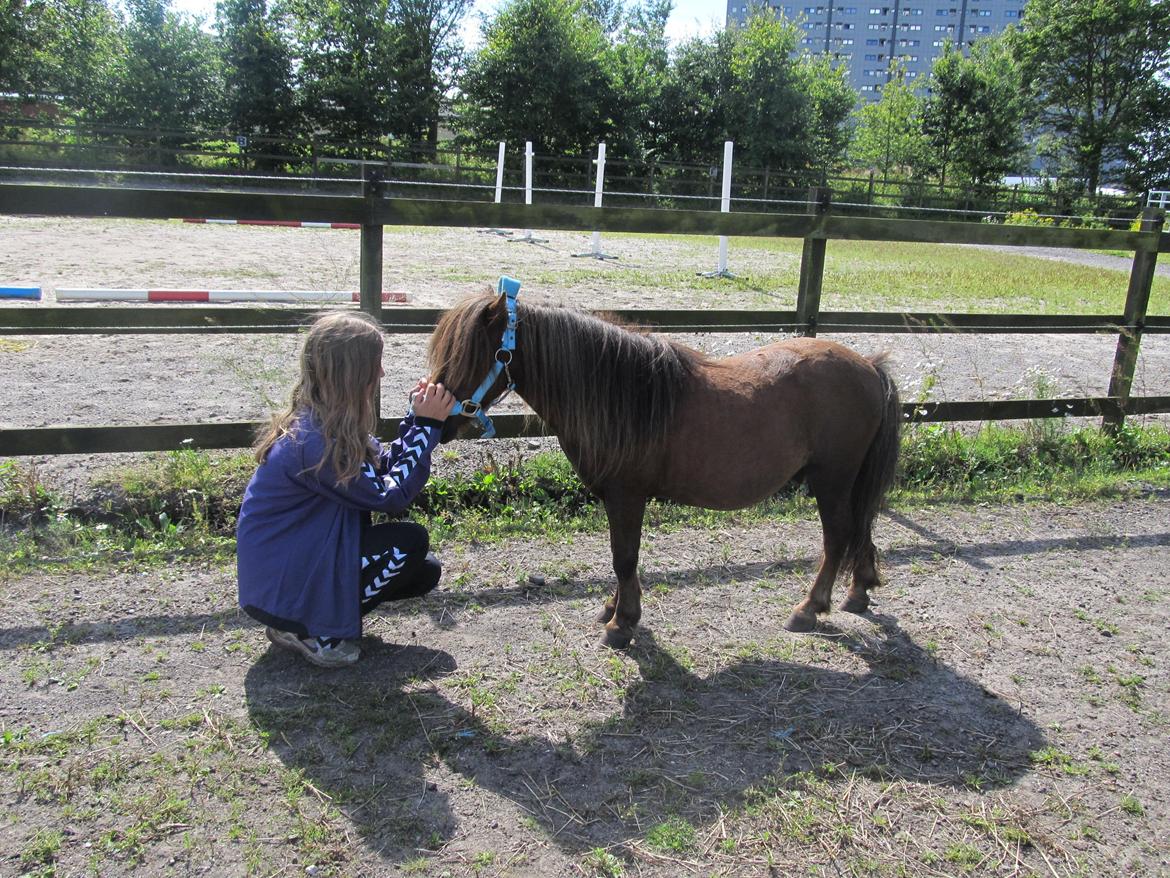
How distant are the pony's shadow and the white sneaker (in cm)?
5

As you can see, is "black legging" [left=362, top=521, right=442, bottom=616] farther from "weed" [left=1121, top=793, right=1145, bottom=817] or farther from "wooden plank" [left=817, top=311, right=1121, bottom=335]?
"wooden plank" [left=817, top=311, right=1121, bottom=335]

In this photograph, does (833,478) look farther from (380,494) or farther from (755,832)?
(380,494)

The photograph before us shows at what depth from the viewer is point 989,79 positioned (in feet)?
115

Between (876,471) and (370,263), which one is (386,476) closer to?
(370,263)

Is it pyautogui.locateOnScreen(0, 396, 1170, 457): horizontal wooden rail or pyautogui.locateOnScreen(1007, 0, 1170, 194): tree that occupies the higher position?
pyautogui.locateOnScreen(1007, 0, 1170, 194): tree

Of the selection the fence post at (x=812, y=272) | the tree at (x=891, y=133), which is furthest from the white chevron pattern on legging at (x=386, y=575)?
the tree at (x=891, y=133)

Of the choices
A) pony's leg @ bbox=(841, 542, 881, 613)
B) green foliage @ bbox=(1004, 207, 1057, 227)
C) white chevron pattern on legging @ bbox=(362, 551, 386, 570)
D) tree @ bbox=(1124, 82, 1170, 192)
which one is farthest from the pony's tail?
tree @ bbox=(1124, 82, 1170, 192)

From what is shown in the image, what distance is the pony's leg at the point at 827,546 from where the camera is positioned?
3479 millimetres

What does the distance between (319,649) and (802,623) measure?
6.29 feet

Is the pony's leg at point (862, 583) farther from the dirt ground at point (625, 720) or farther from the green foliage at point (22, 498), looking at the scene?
the green foliage at point (22, 498)

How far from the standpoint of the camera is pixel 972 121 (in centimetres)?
3512

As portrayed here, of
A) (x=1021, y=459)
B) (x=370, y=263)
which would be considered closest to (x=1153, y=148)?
(x=1021, y=459)

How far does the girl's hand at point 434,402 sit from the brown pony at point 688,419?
0.14 ft

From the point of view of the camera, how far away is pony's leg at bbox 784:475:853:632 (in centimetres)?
348
